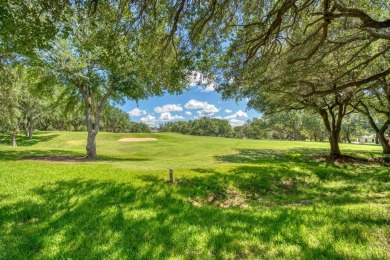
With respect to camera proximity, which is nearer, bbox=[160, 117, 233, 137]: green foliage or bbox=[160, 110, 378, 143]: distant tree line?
bbox=[160, 110, 378, 143]: distant tree line

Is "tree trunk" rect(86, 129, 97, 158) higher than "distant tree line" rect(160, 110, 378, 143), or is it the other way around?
"distant tree line" rect(160, 110, 378, 143)

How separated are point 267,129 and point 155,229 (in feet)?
238

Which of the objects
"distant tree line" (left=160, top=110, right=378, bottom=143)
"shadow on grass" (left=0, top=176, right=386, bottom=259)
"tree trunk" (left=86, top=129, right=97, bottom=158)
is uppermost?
"distant tree line" (left=160, top=110, right=378, bottom=143)

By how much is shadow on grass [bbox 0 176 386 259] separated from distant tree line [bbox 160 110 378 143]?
187ft

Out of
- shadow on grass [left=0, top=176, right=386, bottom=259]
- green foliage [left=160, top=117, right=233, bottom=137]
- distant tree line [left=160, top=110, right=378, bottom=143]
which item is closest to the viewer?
shadow on grass [left=0, top=176, right=386, bottom=259]

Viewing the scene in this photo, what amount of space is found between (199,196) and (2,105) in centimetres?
2386

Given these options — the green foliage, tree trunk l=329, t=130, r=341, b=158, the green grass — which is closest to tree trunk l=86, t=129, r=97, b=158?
the green grass

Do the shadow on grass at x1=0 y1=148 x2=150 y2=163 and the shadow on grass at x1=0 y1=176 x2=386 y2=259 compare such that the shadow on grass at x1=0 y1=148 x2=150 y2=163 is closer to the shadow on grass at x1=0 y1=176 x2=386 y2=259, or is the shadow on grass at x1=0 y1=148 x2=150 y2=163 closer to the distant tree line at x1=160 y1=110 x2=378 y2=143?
the shadow on grass at x1=0 y1=176 x2=386 y2=259

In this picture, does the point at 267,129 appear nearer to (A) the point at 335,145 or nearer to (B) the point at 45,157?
(A) the point at 335,145

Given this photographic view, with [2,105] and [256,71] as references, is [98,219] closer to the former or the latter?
[256,71]

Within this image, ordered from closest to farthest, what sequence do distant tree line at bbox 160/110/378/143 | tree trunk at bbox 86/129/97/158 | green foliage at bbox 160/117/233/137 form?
tree trunk at bbox 86/129/97/158
distant tree line at bbox 160/110/378/143
green foliage at bbox 160/117/233/137

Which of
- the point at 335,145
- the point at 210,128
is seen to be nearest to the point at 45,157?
the point at 335,145

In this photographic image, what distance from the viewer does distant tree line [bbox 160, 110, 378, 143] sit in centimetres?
5958

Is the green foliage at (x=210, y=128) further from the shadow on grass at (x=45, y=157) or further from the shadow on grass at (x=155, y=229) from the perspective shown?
the shadow on grass at (x=155, y=229)
